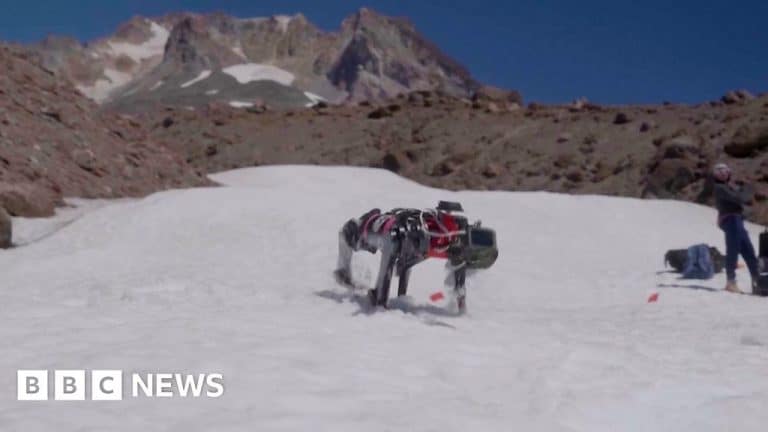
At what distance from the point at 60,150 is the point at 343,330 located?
11233mm

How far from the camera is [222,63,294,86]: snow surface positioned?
83.4m

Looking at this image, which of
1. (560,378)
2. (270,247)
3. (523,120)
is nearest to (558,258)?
(270,247)

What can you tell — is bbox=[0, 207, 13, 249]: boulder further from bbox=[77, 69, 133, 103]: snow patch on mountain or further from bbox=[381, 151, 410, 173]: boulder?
bbox=[77, 69, 133, 103]: snow patch on mountain

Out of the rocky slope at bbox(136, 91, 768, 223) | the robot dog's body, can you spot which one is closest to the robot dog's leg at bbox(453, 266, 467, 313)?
the robot dog's body

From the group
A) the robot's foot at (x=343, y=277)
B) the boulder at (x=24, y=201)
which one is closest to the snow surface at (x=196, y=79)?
the boulder at (x=24, y=201)

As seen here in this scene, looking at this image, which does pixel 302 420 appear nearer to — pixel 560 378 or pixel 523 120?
pixel 560 378

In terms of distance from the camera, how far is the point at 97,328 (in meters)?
5.59

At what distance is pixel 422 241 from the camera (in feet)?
21.7

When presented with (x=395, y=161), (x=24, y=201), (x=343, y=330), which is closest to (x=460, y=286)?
(x=343, y=330)

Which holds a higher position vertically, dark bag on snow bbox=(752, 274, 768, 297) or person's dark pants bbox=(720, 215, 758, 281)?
person's dark pants bbox=(720, 215, 758, 281)

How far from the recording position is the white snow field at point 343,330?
405 cm

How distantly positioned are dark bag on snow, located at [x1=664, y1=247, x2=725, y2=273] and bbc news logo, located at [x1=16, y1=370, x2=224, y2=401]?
7755 mm

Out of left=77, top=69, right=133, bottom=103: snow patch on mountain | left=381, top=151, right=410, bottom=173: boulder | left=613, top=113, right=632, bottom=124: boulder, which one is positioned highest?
left=77, top=69, right=133, bottom=103: snow patch on mountain

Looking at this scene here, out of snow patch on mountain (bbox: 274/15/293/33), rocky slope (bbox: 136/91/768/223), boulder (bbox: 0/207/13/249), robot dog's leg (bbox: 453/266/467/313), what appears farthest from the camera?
snow patch on mountain (bbox: 274/15/293/33)
